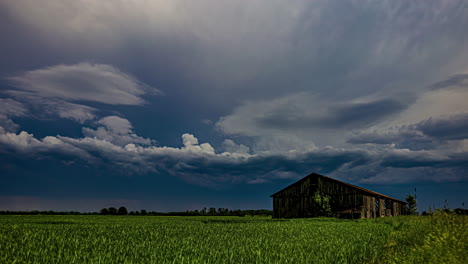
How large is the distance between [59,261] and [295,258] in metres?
6.82

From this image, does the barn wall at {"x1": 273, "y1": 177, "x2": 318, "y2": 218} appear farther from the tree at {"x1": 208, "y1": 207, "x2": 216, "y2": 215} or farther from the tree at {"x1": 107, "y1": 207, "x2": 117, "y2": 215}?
the tree at {"x1": 107, "y1": 207, "x2": 117, "y2": 215}

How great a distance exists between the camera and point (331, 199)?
47.9m

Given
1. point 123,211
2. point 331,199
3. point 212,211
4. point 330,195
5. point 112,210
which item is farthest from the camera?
point 212,211

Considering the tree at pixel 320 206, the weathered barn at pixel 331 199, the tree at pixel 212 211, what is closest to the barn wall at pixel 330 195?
the weathered barn at pixel 331 199

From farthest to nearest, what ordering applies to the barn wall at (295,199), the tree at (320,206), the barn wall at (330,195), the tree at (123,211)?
the tree at (123,211) → the barn wall at (295,199) → the barn wall at (330,195) → the tree at (320,206)

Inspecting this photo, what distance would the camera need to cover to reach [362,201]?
4616cm

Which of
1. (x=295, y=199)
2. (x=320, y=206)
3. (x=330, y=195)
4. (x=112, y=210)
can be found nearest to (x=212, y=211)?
(x=112, y=210)

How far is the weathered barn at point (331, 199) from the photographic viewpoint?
153 feet

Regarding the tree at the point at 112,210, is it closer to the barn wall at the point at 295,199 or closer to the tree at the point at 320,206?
the barn wall at the point at 295,199

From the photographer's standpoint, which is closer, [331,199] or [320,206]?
[320,206]

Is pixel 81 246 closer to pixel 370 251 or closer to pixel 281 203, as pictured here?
pixel 370 251

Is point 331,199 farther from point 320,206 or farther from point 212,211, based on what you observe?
point 212,211

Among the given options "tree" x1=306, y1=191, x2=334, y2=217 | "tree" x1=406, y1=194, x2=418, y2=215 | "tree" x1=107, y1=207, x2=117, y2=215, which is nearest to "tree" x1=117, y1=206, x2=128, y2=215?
"tree" x1=107, y1=207, x2=117, y2=215

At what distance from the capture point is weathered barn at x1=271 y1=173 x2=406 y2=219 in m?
46.5
